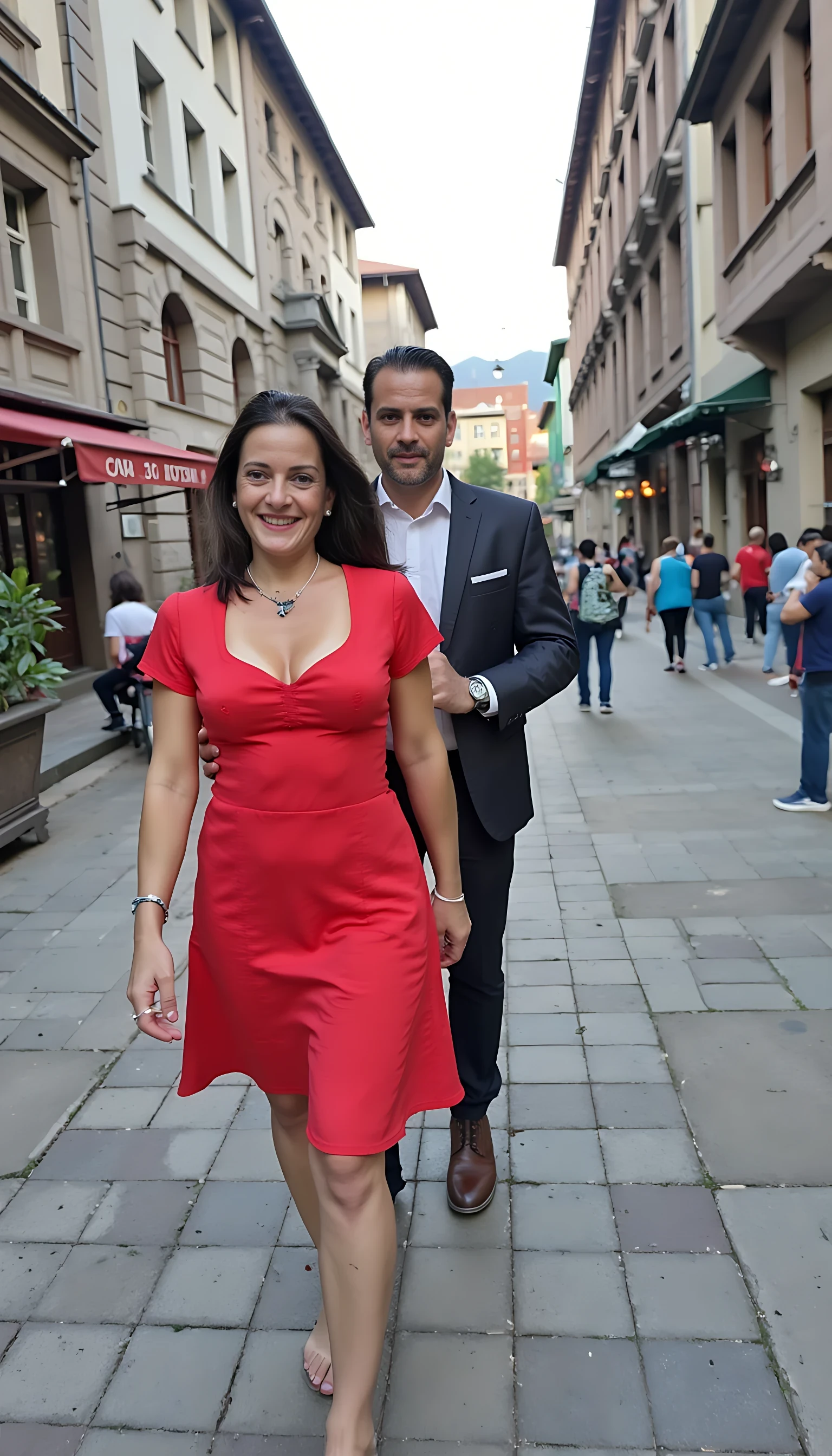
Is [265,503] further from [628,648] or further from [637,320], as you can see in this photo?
[637,320]

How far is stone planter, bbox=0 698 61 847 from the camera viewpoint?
6.33m

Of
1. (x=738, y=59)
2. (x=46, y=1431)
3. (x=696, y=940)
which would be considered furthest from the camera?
(x=738, y=59)

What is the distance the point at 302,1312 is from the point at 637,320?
2937 centimetres

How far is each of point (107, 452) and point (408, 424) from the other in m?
8.17

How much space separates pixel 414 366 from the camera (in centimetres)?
237

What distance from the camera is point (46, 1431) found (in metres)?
2.07

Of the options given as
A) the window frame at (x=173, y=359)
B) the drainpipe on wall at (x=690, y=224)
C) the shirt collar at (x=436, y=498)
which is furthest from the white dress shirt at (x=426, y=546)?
the drainpipe on wall at (x=690, y=224)

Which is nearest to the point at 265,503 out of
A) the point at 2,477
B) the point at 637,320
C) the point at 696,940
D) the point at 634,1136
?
the point at 634,1136

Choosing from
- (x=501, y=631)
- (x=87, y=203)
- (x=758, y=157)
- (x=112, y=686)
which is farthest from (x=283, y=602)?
(x=758, y=157)

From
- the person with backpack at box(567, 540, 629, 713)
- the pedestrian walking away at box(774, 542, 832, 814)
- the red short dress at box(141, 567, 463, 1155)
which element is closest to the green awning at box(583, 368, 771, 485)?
the person with backpack at box(567, 540, 629, 713)

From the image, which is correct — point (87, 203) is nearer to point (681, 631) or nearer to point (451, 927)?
point (681, 631)

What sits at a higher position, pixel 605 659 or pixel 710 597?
pixel 710 597

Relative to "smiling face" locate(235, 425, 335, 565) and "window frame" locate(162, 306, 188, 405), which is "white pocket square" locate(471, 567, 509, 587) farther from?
"window frame" locate(162, 306, 188, 405)

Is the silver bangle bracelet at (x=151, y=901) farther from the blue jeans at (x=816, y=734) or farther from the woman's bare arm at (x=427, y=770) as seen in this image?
the blue jeans at (x=816, y=734)
